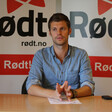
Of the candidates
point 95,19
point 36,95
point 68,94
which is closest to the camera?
point 68,94

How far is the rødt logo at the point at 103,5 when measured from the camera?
3.13 metres

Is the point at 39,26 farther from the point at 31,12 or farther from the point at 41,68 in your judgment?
the point at 41,68

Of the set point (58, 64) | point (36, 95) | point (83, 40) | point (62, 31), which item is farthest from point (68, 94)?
point (83, 40)

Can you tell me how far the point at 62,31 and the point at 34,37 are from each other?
1072 millimetres

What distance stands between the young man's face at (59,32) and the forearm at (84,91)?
542 mm

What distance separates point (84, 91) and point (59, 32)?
66cm

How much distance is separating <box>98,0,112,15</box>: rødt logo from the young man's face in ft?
3.79

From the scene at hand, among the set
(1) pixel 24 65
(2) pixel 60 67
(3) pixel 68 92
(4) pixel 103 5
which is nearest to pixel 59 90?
(3) pixel 68 92

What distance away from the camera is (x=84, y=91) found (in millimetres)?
1905

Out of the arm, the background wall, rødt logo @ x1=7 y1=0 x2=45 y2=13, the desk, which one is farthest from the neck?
rødt logo @ x1=7 y1=0 x2=45 y2=13

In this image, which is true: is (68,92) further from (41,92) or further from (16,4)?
A: (16,4)

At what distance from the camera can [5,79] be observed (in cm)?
323

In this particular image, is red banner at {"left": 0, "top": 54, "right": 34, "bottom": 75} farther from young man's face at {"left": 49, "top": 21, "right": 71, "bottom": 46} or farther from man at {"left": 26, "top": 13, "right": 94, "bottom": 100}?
young man's face at {"left": 49, "top": 21, "right": 71, "bottom": 46}

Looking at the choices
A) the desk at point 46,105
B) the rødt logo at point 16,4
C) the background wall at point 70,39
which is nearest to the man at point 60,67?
the desk at point 46,105
